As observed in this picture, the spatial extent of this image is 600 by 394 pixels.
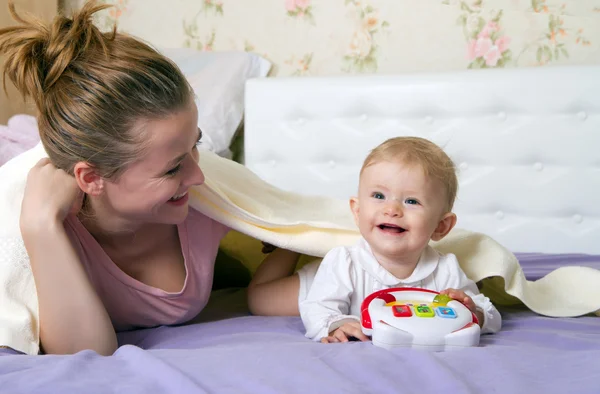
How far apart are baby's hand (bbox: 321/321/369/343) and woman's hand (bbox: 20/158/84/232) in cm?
50

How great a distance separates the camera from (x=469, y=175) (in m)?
2.24

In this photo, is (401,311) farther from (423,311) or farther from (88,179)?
(88,179)

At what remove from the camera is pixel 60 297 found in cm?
117

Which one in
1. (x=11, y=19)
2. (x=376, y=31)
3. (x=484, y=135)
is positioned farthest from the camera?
(x=11, y=19)

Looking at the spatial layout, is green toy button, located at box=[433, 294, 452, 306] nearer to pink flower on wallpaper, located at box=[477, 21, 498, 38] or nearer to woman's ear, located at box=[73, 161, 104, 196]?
woman's ear, located at box=[73, 161, 104, 196]

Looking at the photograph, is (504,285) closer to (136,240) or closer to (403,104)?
(136,240)

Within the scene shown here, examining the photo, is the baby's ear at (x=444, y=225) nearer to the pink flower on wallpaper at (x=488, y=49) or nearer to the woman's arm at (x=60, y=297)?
the woman's arm at (x=60, y=297)

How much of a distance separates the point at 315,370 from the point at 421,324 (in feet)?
0.84

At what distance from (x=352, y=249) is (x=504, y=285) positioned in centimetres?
36

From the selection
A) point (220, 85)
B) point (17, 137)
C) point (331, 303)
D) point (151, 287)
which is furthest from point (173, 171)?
point (220, 85)

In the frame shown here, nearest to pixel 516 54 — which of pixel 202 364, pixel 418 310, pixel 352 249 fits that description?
pixel 352 249

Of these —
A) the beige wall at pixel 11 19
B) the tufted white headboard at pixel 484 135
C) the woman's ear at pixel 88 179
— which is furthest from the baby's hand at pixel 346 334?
the beige wall at pixel 11 19

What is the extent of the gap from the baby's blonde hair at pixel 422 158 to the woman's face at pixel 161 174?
1.09 ft

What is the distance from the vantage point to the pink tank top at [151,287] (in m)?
1.30
